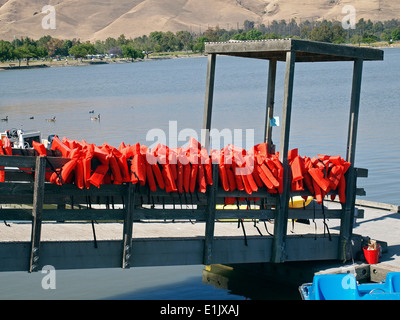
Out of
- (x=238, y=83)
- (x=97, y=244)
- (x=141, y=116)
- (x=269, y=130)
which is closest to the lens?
(x=97, y=244)

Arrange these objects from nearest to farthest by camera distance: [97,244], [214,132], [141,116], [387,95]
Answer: [97,244], [214,132], [141,116], [387,95]

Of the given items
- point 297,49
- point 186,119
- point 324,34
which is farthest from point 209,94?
point 324,34

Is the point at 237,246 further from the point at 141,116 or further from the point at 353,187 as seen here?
the point at 141,116

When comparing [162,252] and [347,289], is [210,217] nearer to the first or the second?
[162,252]

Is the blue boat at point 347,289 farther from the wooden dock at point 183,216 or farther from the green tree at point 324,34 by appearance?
the green tree at point 324,34

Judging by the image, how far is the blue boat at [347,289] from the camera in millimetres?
9508

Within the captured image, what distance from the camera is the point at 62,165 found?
10.2 meters

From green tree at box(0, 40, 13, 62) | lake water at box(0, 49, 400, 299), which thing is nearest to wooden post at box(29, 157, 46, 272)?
lake water at box(0, 49, 400, 299)

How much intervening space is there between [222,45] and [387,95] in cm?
5202

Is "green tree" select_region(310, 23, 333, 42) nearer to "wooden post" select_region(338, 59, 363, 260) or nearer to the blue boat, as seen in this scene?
"wooden post" select_region(338, 59, 363, 260)

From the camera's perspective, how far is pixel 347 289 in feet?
31.8

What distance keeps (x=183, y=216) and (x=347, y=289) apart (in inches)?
106

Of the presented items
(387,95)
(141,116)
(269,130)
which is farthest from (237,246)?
(387,95)
